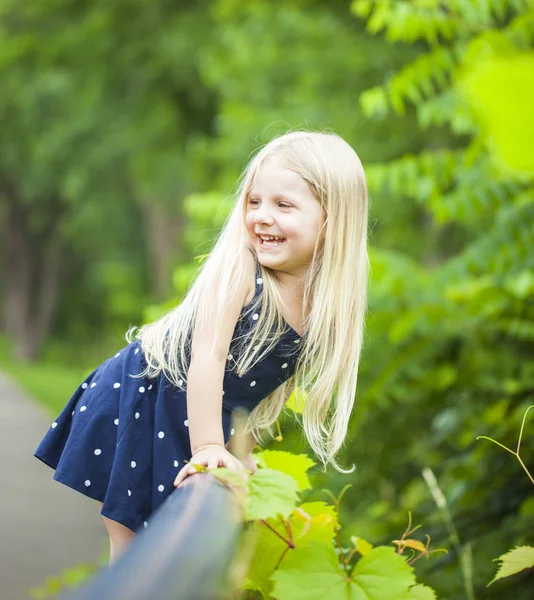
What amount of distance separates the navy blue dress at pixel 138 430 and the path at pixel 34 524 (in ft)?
14.4

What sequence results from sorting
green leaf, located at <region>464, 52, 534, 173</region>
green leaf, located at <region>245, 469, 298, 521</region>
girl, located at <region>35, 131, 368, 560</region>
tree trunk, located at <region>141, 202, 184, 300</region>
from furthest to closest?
tree trunk, located at <region>141, 202, 184, 300</region> → girl, located at <region>35, 131, 368, 560</region> → green leaf, located at <region>245, 469, 298, 521</region> → green leaf, located at <region>464, 52, 534, 173</region>

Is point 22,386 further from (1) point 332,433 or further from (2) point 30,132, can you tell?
(1) point 332,433

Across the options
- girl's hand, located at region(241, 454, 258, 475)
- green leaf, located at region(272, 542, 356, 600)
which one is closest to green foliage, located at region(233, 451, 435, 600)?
green leaf, located at region(272, 542, 356, 600)

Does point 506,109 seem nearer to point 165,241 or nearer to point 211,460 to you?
point 211,460

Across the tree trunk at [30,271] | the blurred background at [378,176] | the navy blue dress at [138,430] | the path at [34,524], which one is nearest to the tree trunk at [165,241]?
the blurred background at [378,176]

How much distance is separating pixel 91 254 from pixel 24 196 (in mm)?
6230

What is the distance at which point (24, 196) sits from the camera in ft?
94.9

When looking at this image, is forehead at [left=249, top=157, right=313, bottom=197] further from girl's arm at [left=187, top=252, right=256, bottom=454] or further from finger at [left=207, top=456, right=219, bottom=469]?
finger at [left=207, top=456, right=219, bottom=469]

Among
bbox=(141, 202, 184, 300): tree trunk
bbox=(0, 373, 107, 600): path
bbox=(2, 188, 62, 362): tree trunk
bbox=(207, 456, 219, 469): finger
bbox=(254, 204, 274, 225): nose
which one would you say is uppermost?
bbox=(254, 204, 274, 225): nose

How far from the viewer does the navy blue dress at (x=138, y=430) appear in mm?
1961

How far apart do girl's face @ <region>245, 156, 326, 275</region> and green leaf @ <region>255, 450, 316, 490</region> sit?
0.47 meters

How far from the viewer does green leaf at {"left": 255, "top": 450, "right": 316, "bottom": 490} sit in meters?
1.68

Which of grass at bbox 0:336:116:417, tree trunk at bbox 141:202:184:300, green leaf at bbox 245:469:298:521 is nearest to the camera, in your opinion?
green leaf at bbox 245:469:298:521

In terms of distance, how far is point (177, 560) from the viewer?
0.68m
